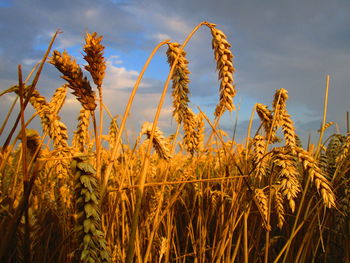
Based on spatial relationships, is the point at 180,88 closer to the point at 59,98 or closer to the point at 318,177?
the point at 59,98

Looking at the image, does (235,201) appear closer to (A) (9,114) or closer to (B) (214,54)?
(B) (214,54)

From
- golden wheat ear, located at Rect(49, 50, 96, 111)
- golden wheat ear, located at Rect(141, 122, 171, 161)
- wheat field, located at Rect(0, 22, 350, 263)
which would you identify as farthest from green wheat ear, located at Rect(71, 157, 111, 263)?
golden wheat ear, located at Rect(141, 122, 171, 161)

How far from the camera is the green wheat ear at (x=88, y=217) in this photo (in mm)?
939

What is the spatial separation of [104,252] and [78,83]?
685 mm

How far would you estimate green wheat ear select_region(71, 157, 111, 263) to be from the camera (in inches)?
37.0

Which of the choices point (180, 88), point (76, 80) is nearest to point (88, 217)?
point (76, 80)

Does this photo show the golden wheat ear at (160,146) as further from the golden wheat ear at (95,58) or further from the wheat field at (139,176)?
the golden wheat ear at (95,58)

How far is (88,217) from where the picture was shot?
0.97 metres

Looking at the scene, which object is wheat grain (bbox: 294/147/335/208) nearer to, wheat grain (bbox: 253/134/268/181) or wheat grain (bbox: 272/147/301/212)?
wheat grain (bbox: 272/147/301/212)

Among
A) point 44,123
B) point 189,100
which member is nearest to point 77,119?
point 44,123

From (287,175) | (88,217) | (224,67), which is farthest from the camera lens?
(224,67)

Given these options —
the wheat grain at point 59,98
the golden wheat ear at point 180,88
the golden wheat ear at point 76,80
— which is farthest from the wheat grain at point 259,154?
the wheat grain at point 59,98

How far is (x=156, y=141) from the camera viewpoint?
5.88 feet

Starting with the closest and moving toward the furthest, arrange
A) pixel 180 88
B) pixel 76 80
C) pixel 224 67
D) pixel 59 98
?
1. pixel 76 80
2. pixel 224 67
3. pixel 180 88
4. pixel 59 98
